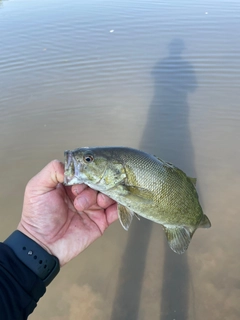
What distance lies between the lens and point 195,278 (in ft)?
12.3

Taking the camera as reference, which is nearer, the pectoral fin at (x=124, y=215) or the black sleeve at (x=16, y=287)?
the black sleeve at (x=16, y=287)

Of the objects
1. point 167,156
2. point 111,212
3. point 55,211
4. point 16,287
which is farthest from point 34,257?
point 167,156

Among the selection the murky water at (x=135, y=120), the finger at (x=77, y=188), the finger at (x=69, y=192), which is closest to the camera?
the finger at (x=77, y=188)

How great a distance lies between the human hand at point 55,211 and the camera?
2.48 m

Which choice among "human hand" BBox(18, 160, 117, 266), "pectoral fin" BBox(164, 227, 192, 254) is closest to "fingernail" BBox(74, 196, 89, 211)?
"human hand" BBox(18, 160, 117, 266)

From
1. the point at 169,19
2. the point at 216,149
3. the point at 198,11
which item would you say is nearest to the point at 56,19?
the point at 169,19

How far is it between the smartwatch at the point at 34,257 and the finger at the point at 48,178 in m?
0.38

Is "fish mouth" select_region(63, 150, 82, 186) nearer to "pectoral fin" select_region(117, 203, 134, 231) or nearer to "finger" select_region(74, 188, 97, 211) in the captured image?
"finger" select_region(74, 188, 97, 211)

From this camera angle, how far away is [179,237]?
2.59m

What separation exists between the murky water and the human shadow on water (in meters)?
0.01

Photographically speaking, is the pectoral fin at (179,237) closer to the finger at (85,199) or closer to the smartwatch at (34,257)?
the finger at (85,199)

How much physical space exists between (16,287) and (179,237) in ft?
4.31

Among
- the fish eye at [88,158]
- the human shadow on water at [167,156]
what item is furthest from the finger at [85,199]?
the human shadow on water at [167,156]

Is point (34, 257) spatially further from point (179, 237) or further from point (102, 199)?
point (179, 237)
